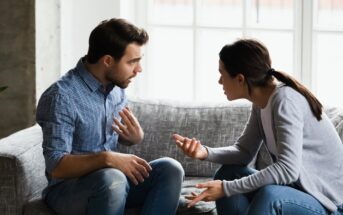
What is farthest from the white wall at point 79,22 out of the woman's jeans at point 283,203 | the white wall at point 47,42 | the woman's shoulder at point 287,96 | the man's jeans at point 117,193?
the woman's jeans at point 283,203

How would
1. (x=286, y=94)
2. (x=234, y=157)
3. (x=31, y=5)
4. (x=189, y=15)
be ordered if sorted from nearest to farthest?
(x=286, y=94), (x=234, y=157), (x=31, y=5), (x=189, y=15)

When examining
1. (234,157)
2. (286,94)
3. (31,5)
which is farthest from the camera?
(31,5)

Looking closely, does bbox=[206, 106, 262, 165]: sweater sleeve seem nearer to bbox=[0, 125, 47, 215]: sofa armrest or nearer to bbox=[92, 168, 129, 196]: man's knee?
bbox=[92, 168, 129, 196]: man's knee

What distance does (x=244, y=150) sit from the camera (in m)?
3.01

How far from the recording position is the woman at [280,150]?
2.63m

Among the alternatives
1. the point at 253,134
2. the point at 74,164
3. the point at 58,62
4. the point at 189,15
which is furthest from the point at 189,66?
the point at 74,164

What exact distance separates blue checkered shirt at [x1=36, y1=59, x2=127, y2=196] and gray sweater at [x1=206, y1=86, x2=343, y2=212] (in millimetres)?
599

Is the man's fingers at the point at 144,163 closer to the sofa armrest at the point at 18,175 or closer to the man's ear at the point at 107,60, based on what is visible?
the man's ear at the point at 107,60

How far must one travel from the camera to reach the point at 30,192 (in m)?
3.10

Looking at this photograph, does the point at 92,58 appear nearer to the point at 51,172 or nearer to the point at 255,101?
the point at 51,172

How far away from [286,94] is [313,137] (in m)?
0.20

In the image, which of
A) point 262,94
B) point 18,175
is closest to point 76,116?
point 18,175

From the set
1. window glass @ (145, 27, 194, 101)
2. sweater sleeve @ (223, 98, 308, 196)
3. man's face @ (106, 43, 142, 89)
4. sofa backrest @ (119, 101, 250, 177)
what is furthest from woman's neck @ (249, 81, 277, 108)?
window glass @ (145, 27, 194, 101)

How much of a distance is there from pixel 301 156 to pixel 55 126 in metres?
0.91
